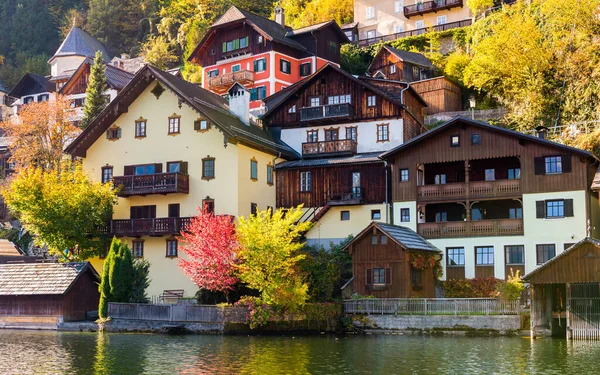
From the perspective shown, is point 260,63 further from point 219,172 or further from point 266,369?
point 266,369

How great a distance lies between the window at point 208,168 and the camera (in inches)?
2235

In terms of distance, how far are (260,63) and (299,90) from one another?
60.1 feet

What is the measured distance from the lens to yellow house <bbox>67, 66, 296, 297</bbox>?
56.3 m

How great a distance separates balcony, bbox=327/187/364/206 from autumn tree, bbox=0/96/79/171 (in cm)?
2764

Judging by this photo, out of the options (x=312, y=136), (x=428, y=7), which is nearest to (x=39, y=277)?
(x=312, y=136)

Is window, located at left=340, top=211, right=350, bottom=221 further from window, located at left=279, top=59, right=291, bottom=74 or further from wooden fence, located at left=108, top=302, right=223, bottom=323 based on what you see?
window, located at left=279, top=59, right=291, bottom=74

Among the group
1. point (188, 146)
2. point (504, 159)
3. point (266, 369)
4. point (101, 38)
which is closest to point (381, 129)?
point (504, 159)

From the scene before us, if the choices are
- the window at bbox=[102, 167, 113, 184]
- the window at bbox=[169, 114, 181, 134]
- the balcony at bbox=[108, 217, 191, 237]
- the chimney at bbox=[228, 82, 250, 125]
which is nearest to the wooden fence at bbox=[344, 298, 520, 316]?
the balcony at bbox=[108, 217, 191, 237]

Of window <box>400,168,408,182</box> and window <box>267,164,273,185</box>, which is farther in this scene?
window <box>267,164,273,185</box>

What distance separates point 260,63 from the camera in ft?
262

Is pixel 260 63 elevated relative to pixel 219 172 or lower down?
elevated

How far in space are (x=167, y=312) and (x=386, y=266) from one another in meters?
12.9

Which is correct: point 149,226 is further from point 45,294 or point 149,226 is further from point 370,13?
point 370,13

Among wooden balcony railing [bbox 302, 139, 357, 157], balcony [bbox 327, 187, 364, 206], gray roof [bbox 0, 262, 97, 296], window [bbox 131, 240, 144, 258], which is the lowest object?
gray roof [bbox 0, 262, 97, 296]
